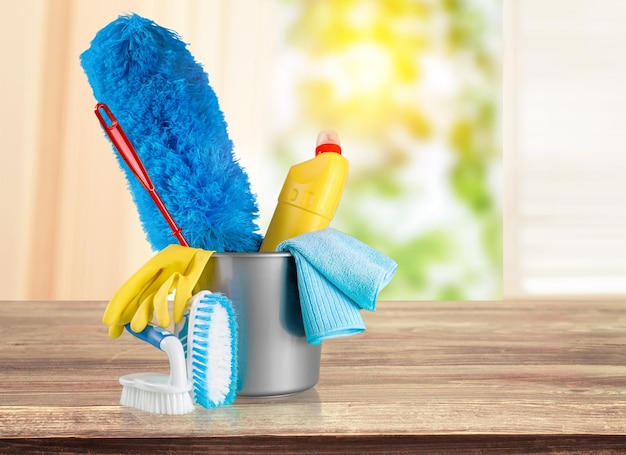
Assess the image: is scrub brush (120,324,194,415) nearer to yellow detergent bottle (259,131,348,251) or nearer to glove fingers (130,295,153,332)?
glove fingers (130,295,153,332)

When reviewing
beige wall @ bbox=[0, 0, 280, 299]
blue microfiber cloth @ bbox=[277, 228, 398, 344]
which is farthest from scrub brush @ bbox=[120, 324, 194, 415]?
beige wall @ bbox=[0, 0, 280, 299]

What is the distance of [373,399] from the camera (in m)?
0.57

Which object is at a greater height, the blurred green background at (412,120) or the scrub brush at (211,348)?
the blurred green background at (412,120)

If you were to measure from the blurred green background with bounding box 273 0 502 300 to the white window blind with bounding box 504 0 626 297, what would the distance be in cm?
12

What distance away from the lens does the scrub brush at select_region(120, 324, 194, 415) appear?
20.4 inches

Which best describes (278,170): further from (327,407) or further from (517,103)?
(327,407)

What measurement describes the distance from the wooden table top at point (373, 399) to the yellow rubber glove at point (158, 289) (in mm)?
72

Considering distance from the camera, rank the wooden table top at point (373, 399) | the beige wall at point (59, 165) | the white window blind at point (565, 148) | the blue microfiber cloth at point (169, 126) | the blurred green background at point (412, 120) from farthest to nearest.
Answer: the blurred green background at point (412, 120), the white window blind at point (565, 148), the beige wall at point (59, 165), the blue microfiber cloth at point (169, 126), the wooden table top at point (373, 399)

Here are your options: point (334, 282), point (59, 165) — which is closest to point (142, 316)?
point (334, 282)

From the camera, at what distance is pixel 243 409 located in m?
0.54

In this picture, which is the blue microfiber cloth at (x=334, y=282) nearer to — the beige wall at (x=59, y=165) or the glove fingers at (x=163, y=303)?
the glove fingers at (x=163, y=303)

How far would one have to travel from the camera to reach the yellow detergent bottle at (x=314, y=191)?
2.00ft

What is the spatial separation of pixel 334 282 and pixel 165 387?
6.0 inches

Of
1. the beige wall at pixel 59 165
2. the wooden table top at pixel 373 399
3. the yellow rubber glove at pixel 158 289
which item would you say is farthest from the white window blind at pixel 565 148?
the yellow rubber glove at pixel 158 289
